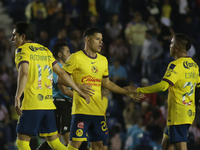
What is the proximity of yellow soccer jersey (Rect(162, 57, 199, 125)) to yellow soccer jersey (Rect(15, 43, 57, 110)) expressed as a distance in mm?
1811

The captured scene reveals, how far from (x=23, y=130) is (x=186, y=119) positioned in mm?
2437

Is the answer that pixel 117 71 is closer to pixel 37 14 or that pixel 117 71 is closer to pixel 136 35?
pixel 136 35

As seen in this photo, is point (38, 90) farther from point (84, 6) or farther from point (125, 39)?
point (84, 6)

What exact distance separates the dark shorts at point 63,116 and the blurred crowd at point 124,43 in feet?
9.65

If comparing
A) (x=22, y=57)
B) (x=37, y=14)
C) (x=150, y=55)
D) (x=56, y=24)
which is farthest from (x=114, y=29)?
(x=22, y=57)

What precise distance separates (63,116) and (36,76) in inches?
66.5

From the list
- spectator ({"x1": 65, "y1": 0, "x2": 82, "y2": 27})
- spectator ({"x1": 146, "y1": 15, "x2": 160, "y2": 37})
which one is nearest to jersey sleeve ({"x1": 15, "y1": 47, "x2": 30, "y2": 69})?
spectator ({"x1": 146, "y1": 15, "x2": 160, "y2": 37})

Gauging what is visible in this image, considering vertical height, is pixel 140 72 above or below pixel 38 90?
above

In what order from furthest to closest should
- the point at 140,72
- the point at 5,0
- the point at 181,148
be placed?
the point at 5,0
the point at 140,72
the point at 181,148

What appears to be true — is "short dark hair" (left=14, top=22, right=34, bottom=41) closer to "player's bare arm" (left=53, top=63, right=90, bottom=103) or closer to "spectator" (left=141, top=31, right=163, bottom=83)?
"player's bare arm" (left=53, top=63, right=90, bottom=103)

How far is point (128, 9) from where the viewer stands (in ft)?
41.9

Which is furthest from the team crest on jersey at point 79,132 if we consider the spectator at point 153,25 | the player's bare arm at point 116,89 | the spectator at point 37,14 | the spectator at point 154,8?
the spectator at point 37,14

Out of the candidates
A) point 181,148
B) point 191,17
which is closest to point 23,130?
point 181,148

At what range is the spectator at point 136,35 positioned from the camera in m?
11.6
